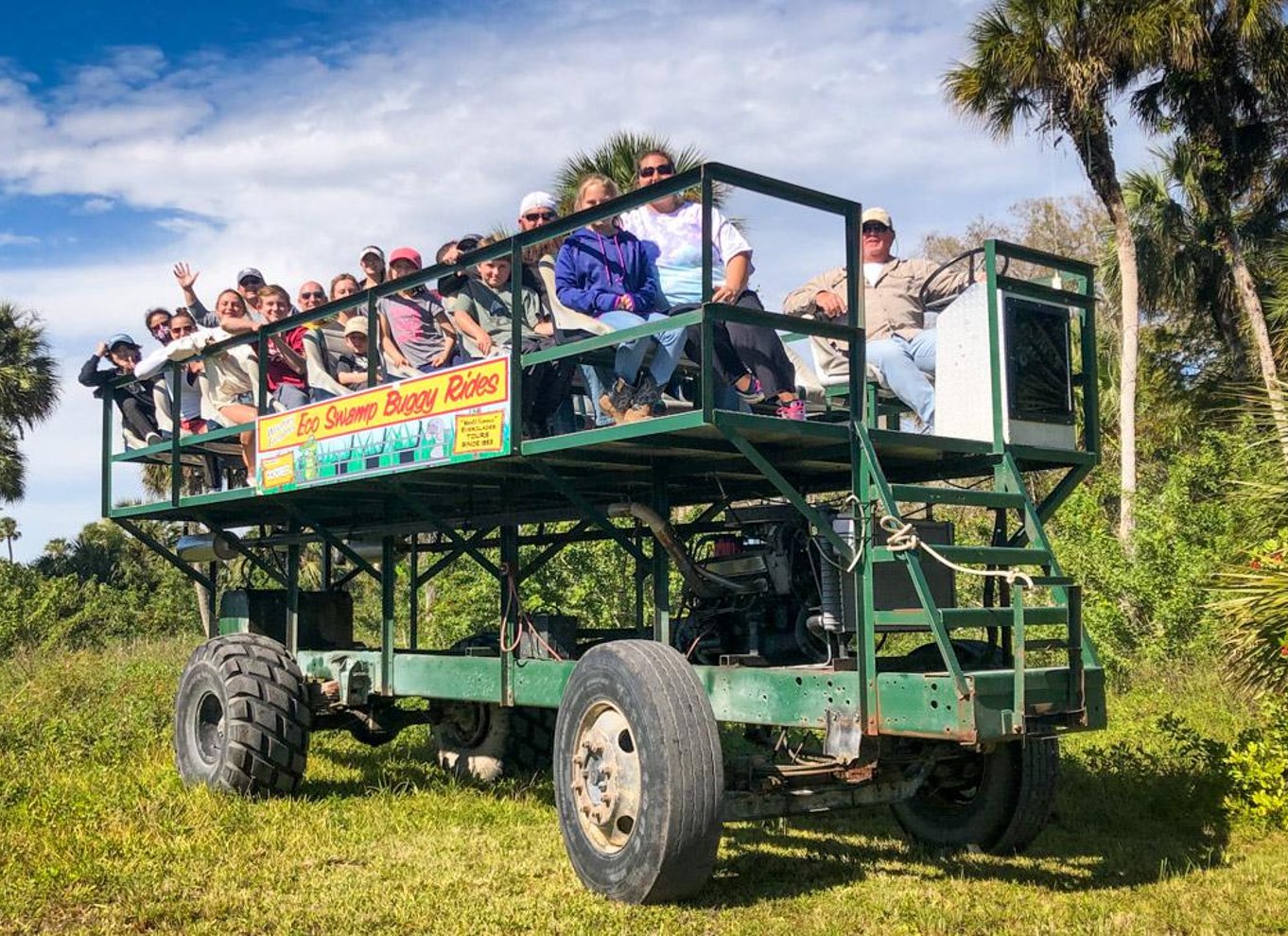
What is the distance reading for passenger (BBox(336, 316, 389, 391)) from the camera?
9.34 metres

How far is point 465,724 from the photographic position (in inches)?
420

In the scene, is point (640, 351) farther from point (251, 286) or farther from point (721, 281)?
point (251, 286)

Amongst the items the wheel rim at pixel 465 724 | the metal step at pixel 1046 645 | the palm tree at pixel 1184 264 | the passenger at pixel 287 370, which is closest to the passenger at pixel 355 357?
→ the passenger at pixel 287 370

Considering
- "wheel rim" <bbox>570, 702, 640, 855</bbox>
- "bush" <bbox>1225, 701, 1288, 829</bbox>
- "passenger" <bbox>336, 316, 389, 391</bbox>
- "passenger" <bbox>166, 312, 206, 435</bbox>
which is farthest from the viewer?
"passenger" <bbox>166, 312, 206, 435</bbox>

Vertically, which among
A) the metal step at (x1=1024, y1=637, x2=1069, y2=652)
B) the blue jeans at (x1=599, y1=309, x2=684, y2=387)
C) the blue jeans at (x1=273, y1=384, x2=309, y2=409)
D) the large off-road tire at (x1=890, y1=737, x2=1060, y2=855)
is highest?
the blue jeans at (x1=273, y1=384, x2=309, y2=409)

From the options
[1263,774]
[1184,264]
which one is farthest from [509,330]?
[1184,264]

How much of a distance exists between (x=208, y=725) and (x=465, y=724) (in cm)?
183

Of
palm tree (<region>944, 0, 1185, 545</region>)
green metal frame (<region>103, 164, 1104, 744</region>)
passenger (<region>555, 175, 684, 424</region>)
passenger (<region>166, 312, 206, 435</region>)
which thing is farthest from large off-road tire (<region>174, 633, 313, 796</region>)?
palm tree (<region>944, 0, 1185, 545</region>)

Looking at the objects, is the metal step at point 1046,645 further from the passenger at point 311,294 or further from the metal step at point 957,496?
the passenger at point 311,294

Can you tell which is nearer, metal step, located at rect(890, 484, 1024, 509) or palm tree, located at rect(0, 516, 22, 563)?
metal step, located at rect(890, 484, 1024, 509)

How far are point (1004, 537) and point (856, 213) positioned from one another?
187cm

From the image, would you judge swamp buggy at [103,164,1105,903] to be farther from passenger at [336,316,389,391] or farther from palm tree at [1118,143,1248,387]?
palm tree at [1118,143,1248,387]

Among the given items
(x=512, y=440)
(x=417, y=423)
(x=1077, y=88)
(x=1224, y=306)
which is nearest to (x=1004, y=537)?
(x=512, y=440)

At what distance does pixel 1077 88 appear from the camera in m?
20.4
